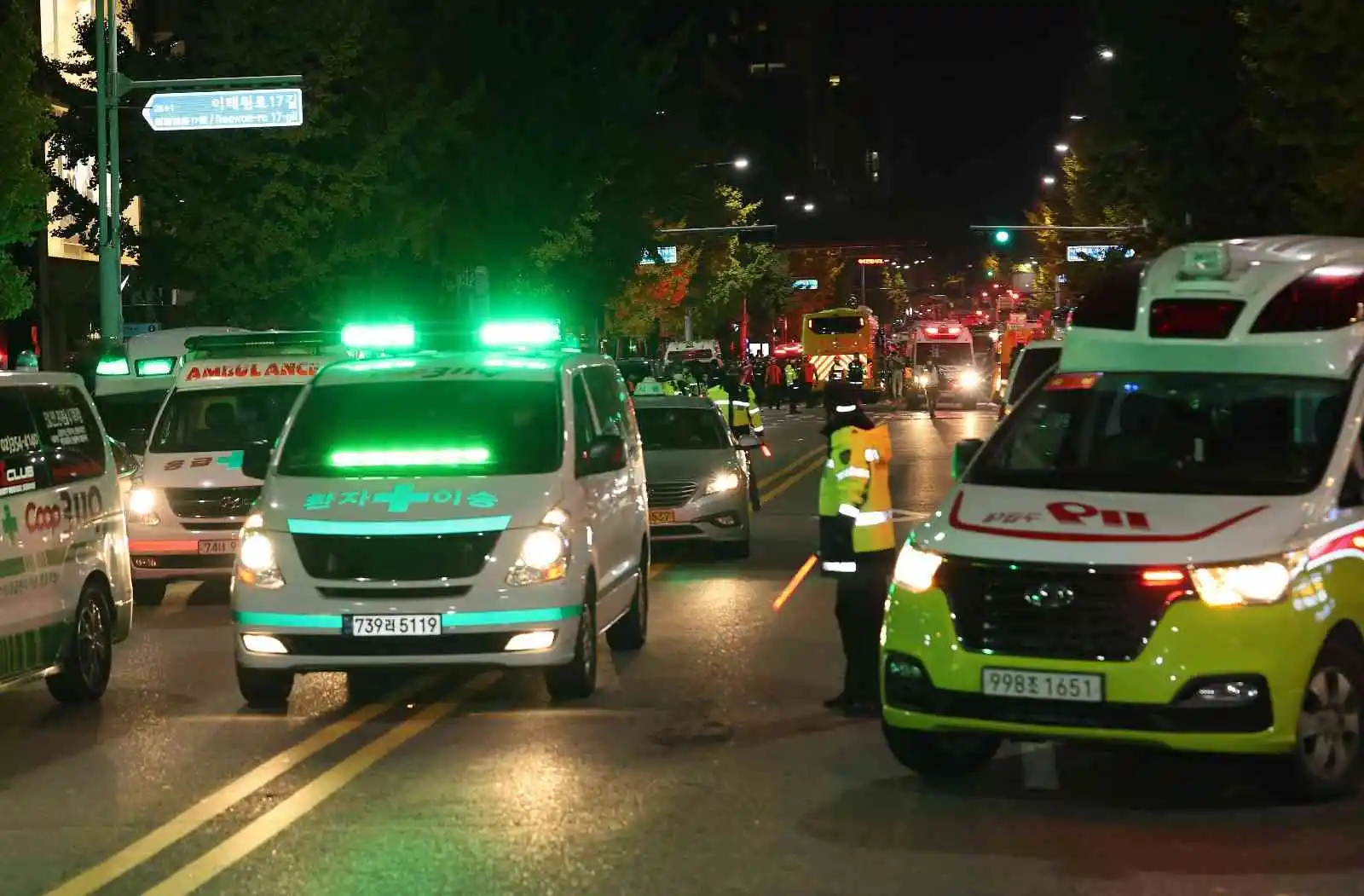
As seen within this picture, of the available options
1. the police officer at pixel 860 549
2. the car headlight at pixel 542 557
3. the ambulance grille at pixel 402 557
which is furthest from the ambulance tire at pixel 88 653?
the police officer at pixel 860 549

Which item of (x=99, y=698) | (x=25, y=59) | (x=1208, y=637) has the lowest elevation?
(x=99, y=698)

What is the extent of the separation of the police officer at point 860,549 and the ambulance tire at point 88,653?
3.94 m

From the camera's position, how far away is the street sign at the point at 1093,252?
211 ft

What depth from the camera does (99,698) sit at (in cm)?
1184

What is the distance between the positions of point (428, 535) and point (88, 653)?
87.1 inches

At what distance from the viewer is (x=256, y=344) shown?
58.1 feet

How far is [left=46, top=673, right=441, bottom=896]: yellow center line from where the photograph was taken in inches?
293

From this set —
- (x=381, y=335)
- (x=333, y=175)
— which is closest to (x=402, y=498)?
(x=381, y=335)

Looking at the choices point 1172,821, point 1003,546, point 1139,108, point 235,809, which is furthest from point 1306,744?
point 1139,108

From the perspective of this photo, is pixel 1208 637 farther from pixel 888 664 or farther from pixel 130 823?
pixel 130 823

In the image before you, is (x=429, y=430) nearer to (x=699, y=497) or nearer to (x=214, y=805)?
(x=214, y=805)

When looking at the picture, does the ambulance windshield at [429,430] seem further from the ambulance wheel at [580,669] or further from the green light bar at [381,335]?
the green light bar at [381,335]

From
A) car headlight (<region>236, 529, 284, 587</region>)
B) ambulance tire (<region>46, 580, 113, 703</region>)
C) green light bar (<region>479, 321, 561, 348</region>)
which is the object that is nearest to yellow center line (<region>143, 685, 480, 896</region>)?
car headlight (<region>236, 529, 284, 587</region>)

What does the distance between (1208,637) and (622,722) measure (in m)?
3.44
